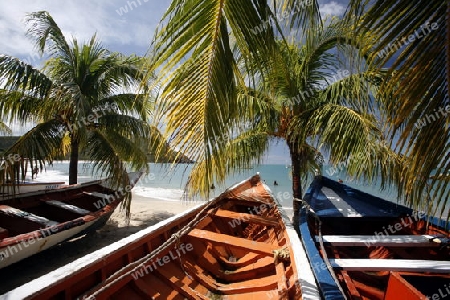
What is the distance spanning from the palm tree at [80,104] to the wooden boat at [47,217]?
3.66 feet

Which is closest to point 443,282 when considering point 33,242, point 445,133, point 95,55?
point 445,133

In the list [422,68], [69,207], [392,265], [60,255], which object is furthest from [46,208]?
[422,68]

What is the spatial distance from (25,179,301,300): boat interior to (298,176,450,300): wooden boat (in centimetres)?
56

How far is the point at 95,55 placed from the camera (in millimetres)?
8648

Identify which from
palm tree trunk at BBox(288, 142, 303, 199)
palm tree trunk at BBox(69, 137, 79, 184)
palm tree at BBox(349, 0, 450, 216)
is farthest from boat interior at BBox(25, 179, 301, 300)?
palm tree trunk at BBox(69, 137, 79, 184)

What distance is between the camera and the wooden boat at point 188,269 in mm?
2424

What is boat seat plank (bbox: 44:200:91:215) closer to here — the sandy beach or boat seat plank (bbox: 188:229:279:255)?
the sandy beach

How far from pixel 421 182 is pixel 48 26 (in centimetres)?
980

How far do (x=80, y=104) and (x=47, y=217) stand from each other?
343 centimetres

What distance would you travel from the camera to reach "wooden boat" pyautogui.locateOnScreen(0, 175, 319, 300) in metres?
2.42

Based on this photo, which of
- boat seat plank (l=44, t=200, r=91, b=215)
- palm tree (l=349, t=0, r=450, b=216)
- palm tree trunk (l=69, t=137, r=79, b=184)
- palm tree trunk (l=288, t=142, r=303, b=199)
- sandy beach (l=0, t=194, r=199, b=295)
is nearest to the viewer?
palm tree (l=349, t=0, r=450, b=216)

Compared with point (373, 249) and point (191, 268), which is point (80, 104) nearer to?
point (191, 268)

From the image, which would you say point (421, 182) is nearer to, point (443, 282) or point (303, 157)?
point (443, 282)

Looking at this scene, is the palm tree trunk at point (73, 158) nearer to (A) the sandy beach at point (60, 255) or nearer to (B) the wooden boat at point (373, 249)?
(A) the sandy beach at point (60, 255)
